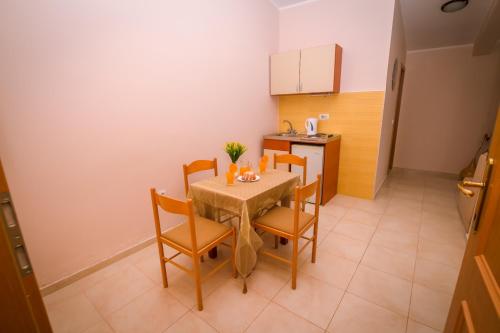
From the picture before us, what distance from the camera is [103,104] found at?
5.73 feet

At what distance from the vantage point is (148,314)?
4.88 feet

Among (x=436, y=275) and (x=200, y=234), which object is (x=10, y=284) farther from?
(x=436, y=275)

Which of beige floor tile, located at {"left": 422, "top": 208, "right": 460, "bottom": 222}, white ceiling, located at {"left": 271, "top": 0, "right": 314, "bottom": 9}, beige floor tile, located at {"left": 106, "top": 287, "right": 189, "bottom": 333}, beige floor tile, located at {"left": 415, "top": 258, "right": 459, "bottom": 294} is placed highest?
white ceiling, located at {"left": 271, "top": 0, "right": 314, "bottom": 9}

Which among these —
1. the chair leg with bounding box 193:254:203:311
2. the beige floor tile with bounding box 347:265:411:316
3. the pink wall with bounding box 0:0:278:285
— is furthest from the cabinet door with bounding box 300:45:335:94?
the chair leg with bounding box 193:254:203:311

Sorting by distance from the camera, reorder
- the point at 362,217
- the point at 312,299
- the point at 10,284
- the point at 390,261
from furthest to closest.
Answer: the point at 362,217, the point at 390,261, the point at 312,299, the point at 10,284

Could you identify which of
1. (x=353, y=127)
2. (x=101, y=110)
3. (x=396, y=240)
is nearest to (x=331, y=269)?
(x=396, y=240)

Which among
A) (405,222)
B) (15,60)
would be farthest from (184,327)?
(405,222)

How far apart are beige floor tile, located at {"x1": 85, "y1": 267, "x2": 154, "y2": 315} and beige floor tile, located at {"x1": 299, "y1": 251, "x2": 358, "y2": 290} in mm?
1242

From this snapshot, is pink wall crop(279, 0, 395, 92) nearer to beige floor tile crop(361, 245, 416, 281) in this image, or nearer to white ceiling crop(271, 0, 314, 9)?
white ceiling crop(271, 0, 314, 9)

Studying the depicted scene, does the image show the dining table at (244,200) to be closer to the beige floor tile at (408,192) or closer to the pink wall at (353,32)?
the pink wall at (353,32)

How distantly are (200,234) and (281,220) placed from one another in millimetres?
613

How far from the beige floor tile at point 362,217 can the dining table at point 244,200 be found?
3.72ft

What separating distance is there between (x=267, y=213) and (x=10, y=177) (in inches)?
67.6

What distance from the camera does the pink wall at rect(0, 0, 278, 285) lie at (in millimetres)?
1426
